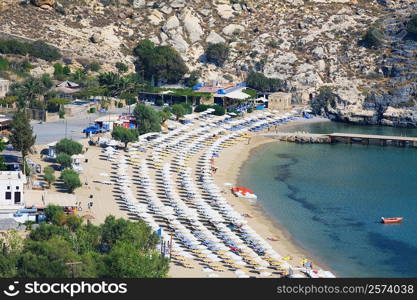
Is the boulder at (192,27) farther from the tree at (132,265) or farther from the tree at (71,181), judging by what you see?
the tree at (132,265)

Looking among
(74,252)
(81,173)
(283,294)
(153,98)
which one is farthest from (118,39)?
(283,294)

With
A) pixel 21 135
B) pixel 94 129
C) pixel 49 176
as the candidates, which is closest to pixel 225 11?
pixel 94 129

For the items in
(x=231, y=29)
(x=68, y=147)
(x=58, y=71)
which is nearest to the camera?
(x=68, y=147)

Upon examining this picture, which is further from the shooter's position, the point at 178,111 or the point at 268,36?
the point at 268,36

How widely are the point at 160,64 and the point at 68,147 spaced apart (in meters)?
49.6

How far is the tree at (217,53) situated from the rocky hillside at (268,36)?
912 mm

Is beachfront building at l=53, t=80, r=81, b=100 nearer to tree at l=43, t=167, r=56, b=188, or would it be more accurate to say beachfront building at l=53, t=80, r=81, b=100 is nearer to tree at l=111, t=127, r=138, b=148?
tree at l=111, t=127, r=138, b=148

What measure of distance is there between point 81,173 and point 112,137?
16.0m

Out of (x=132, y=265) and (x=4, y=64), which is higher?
(x=4, y=64)

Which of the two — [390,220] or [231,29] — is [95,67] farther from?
[390,220]

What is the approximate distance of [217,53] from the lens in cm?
16050

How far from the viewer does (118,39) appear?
531ft

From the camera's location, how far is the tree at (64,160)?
333 ft

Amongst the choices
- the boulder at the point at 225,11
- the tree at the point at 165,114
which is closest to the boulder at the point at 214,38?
the boulder at the point at 225,11
